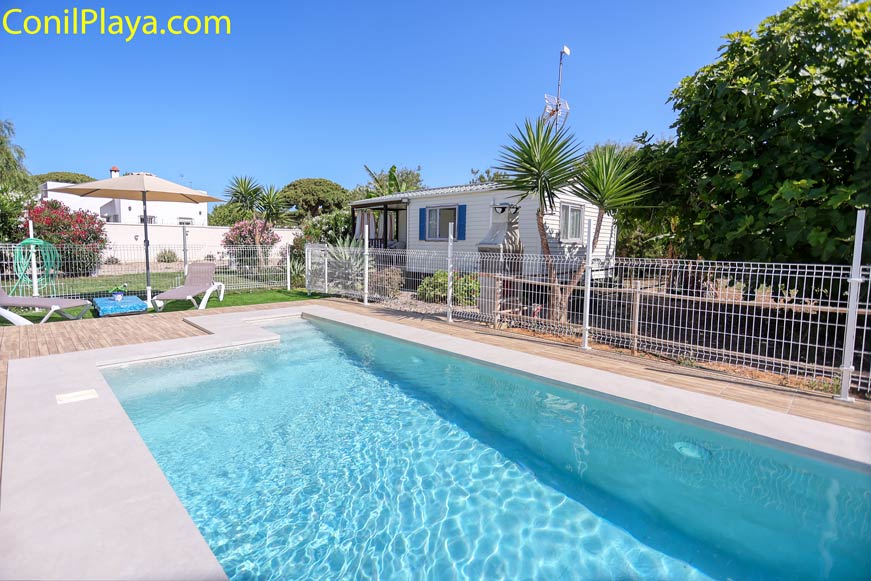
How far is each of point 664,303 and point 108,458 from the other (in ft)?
25.0

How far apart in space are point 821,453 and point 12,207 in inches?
895

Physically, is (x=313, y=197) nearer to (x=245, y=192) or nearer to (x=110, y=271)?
(x=245, y=192)

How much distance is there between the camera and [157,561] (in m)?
2.56

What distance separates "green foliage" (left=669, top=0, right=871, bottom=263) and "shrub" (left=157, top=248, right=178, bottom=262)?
22.0m

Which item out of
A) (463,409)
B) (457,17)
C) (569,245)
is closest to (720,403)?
(463,409)

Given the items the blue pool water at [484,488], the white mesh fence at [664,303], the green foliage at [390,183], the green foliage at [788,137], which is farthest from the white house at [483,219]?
the blue pool water at [484,488]

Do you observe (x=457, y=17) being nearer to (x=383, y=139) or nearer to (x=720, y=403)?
(x=720, y=403)

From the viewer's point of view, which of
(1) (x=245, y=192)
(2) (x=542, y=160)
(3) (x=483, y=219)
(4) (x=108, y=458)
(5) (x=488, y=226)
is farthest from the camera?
(1) (x=245, y=192)

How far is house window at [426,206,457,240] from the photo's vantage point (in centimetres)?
1634

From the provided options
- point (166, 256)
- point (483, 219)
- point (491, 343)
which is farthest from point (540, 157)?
point (166, 256)

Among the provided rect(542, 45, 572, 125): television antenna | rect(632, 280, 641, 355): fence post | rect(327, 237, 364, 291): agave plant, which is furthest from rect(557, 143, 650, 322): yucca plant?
rect(542, 45, 572, 125): television antenna

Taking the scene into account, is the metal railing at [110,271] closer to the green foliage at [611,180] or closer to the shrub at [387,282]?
the shrub at [387,282]

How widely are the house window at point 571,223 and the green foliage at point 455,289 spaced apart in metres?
4.05

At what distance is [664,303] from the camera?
293 inches
